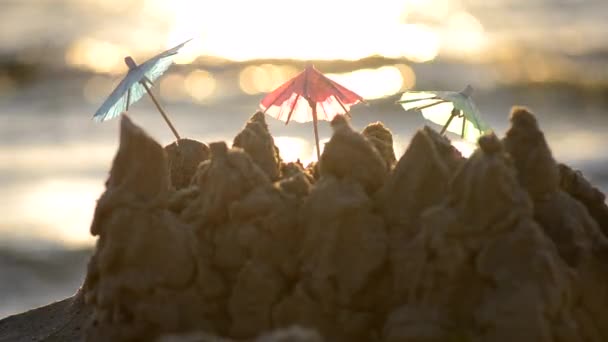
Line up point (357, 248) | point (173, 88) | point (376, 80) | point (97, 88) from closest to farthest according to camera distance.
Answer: point (357, 248), point (376, 80), point (173, 88), point (97, 88)

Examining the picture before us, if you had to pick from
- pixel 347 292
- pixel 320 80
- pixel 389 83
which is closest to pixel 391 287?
pixel 347 292

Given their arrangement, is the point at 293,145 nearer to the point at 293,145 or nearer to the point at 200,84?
the point at 293,145

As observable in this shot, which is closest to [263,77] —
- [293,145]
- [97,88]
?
[97,88]

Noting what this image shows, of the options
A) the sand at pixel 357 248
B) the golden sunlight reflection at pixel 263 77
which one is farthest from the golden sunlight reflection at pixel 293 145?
the sand at pixel 357 248

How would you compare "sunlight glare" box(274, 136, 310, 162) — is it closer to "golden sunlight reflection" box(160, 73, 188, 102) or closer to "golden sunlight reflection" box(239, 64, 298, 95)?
"golden sunlight reflection" box(239, 64, 298, 95)

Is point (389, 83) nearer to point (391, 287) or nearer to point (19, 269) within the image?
point (19, 269)
